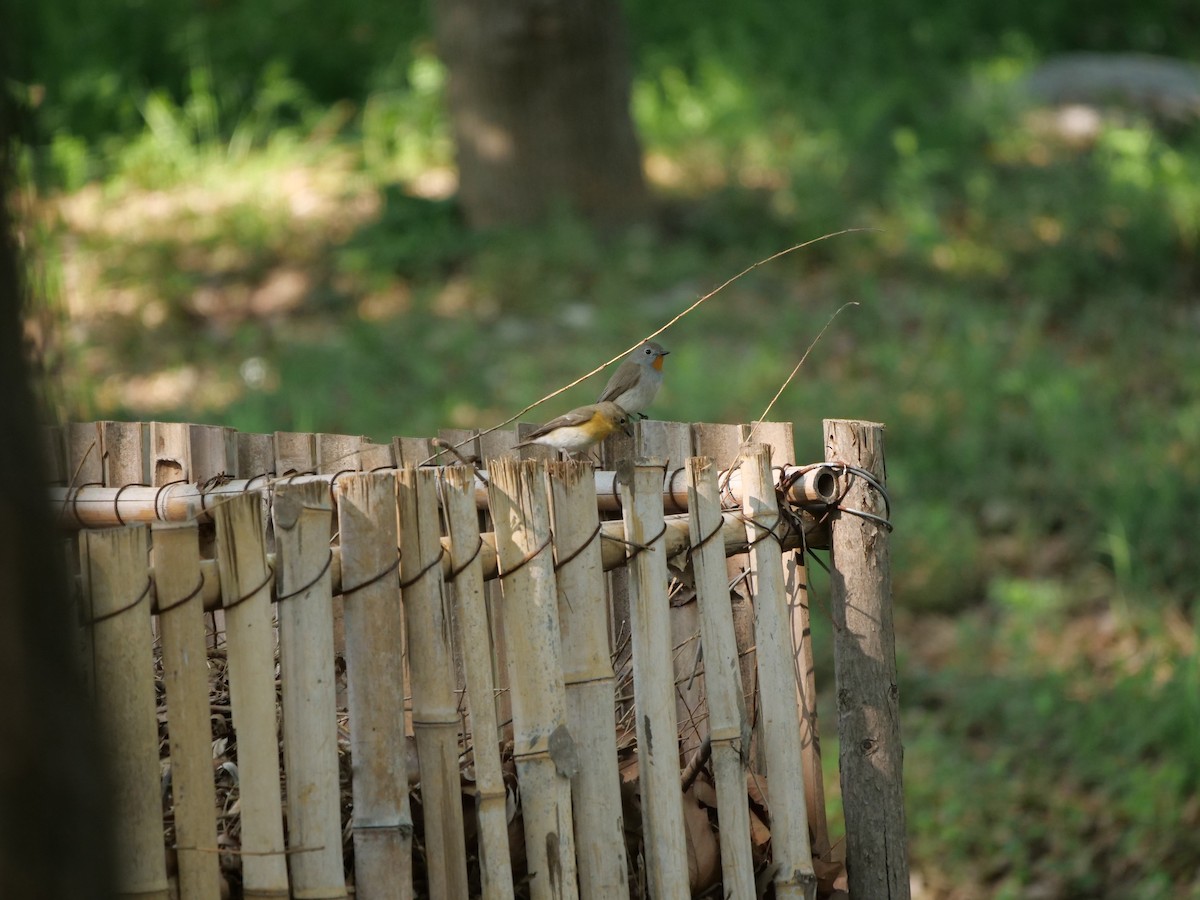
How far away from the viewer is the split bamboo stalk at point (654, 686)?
267cm

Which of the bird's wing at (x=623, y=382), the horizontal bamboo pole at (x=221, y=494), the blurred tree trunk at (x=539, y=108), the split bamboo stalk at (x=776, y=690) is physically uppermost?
the blurred tree trunk at (x=539, y=108)

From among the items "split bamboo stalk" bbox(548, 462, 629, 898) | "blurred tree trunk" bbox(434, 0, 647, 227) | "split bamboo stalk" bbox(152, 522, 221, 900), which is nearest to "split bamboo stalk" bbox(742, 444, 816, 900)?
"split bamboo stalk" bbox(548, 462, 629, 898)

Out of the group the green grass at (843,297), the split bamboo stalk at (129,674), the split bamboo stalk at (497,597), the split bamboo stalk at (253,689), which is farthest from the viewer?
the green grass at (843,297)

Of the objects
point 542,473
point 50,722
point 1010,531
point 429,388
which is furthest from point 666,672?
point 429,388

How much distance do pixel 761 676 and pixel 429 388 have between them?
566 cm

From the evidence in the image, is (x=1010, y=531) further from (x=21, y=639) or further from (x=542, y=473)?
(x=21, y=639)

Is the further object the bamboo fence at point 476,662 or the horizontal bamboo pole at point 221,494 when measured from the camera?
the horizontal bamboo pole at point 221,494

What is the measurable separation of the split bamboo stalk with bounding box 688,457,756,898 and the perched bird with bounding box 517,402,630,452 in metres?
0.84

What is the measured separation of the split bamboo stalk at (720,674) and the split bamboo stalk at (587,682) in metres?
0.25

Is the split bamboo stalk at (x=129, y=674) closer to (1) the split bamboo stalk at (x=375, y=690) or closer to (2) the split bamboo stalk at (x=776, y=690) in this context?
(1) the split bamboo stalk at (x=375, y=690)

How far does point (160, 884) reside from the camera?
2.14 meters

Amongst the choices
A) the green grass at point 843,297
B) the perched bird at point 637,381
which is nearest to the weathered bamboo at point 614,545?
the perched bird at point 637,381

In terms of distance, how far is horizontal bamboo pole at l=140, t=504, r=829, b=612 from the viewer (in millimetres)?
2297

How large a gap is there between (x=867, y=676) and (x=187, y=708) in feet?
4.99
